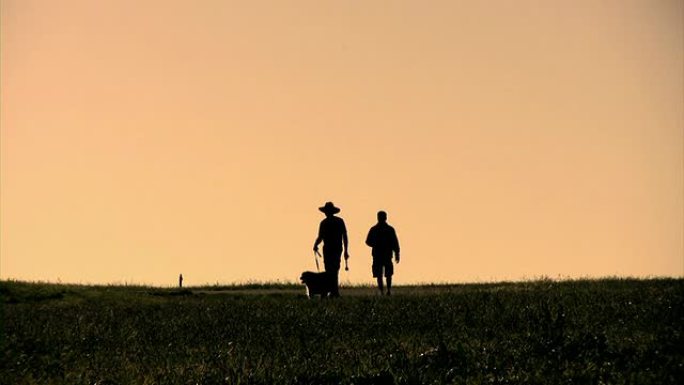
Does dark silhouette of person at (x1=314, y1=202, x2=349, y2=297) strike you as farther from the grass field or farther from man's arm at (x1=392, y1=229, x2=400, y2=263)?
the grass field

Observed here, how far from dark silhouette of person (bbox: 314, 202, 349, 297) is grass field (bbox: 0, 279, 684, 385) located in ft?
19.0

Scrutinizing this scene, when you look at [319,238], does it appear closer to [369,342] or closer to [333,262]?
[333,262]

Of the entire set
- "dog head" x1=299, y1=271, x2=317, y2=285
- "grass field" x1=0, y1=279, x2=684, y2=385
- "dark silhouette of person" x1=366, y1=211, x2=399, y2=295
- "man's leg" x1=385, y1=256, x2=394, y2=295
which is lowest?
"grass field" x1=0, y1=279, x2=684, y2=385

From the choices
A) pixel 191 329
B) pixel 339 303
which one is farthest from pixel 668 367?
pixel 339 303

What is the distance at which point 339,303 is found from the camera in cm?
2123

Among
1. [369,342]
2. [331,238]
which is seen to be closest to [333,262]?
[331,238]

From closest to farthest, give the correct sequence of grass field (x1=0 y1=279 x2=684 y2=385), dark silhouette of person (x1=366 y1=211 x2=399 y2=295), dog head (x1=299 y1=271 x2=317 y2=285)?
grass field (x1=0 y1=279 x2=684 y2=385) → dog head (x1=299 y1=271 x2=317 y2=285) → dark silhouette of person (x1=366 y1=211 x2=399 y2=295)

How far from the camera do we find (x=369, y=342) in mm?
13266

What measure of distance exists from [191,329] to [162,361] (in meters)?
4.22

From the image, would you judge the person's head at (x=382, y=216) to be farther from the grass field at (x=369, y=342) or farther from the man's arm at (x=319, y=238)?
the grass field at (x=369, y=342)

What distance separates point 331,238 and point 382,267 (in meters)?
2.09

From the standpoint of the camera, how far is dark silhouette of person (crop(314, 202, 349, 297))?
1075 inches

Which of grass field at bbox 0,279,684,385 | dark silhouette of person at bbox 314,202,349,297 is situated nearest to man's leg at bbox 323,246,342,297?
dark silhouette of person at bbox 314,202,349,297

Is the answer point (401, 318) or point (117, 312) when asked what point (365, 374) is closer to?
point (401, 318)
